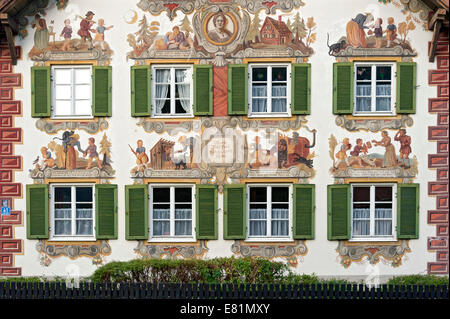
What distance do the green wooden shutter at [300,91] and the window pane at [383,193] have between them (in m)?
2.90

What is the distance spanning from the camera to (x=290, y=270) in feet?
46.1

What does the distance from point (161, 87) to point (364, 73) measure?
561cm

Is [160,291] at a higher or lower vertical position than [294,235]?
lower

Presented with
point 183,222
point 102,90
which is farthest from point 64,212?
point 102,90

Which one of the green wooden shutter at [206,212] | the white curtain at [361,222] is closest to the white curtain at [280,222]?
the green wooden shutter at [206,212]

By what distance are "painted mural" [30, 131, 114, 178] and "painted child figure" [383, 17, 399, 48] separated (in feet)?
26.5

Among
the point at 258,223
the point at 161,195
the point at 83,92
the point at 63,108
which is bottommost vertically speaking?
the point at 258,223

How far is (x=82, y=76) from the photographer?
14.3 meters

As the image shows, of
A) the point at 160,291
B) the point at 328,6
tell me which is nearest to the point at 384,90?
the point at 328,6

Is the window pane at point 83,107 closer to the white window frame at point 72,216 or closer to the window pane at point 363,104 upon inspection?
the white window frame at point 72,216

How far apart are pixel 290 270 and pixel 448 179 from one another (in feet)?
16.3

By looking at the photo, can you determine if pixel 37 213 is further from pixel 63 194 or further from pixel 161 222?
pixel 161 222

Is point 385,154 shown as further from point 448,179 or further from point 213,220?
point 213,220

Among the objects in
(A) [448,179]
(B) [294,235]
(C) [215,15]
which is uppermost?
(C) [215,15]
